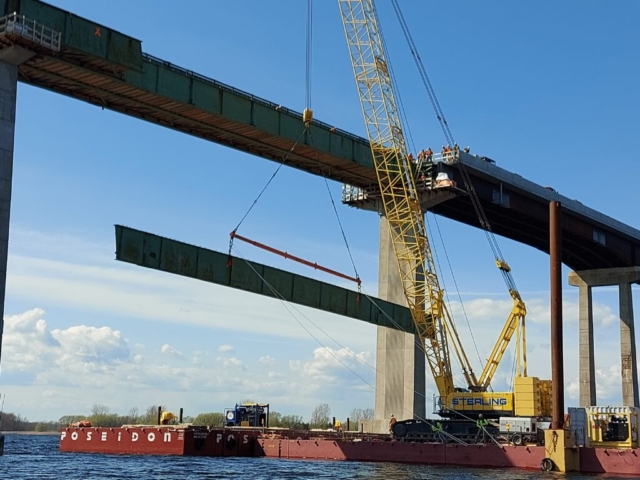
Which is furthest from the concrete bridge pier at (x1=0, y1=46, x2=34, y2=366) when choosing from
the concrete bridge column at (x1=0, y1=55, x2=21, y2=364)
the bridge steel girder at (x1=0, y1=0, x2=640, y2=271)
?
the bridge steel girder at (x1=0, y1=0, x2=640, y2=271)

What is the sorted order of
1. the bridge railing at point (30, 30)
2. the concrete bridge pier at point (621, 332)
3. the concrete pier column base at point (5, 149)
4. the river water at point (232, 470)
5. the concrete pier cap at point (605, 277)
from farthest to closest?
the concrete bridge pier at point (621, 332), the concrete pier cap at point (605, 277), the river water at point (232, 470), the bridge railing at point (30, 30), the concrete pier column base at point (5, 149)

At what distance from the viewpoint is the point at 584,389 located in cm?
11156

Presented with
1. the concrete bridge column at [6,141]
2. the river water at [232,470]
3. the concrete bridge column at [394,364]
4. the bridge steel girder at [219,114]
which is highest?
the bridge steel girder at [219,114]

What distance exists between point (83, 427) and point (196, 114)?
33416mm

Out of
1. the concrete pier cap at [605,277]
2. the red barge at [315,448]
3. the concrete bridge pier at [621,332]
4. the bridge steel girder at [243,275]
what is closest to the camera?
the bridge steel girder at [243,275]

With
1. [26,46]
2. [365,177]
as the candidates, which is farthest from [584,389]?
[26,46]

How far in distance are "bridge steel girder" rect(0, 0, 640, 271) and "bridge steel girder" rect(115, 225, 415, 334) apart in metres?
10.5

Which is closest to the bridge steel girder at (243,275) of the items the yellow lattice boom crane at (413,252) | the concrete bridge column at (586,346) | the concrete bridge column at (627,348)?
the yellow lattice boom crane at (413,252)

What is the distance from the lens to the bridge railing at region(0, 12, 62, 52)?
46906 mm

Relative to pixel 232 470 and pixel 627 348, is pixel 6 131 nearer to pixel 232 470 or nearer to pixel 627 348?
pixel 232 470

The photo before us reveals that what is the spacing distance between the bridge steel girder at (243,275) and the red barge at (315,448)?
402 inches

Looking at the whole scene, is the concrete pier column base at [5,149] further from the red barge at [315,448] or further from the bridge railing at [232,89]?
the red barge at [315,448]

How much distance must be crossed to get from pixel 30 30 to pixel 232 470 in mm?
27826

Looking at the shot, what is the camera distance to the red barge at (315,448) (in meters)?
55.5
